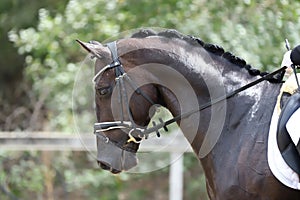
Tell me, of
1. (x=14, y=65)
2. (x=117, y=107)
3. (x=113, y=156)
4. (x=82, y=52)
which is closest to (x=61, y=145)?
(x=82, y=52)

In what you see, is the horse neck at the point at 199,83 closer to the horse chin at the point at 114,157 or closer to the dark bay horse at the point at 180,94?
the dark bay horse at the point at 180,94

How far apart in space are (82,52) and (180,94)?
466 centimetres

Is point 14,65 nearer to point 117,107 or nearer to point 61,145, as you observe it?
point 61,145

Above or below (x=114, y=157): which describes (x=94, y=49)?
above

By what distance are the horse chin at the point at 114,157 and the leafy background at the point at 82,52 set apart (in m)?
2.80

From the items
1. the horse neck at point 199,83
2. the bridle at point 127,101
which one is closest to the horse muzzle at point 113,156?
the bridle at point 127,101

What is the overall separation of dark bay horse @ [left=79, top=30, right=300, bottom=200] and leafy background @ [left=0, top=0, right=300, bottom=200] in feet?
8.14

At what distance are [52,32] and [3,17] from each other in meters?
2.74

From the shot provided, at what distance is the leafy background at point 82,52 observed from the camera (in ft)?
25.2

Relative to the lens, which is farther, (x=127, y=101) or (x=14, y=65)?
(x=14, y=65)

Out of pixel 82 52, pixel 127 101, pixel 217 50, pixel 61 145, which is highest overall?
pixel 217 50

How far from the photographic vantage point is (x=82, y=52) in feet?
30.0

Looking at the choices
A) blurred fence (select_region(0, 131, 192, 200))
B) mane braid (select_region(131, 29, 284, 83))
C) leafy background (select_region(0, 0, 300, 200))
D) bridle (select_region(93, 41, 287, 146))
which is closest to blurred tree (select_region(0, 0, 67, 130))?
leafy background (select_region(0, 0, 300, 200))

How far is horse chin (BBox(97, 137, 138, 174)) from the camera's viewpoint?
4730 mm
